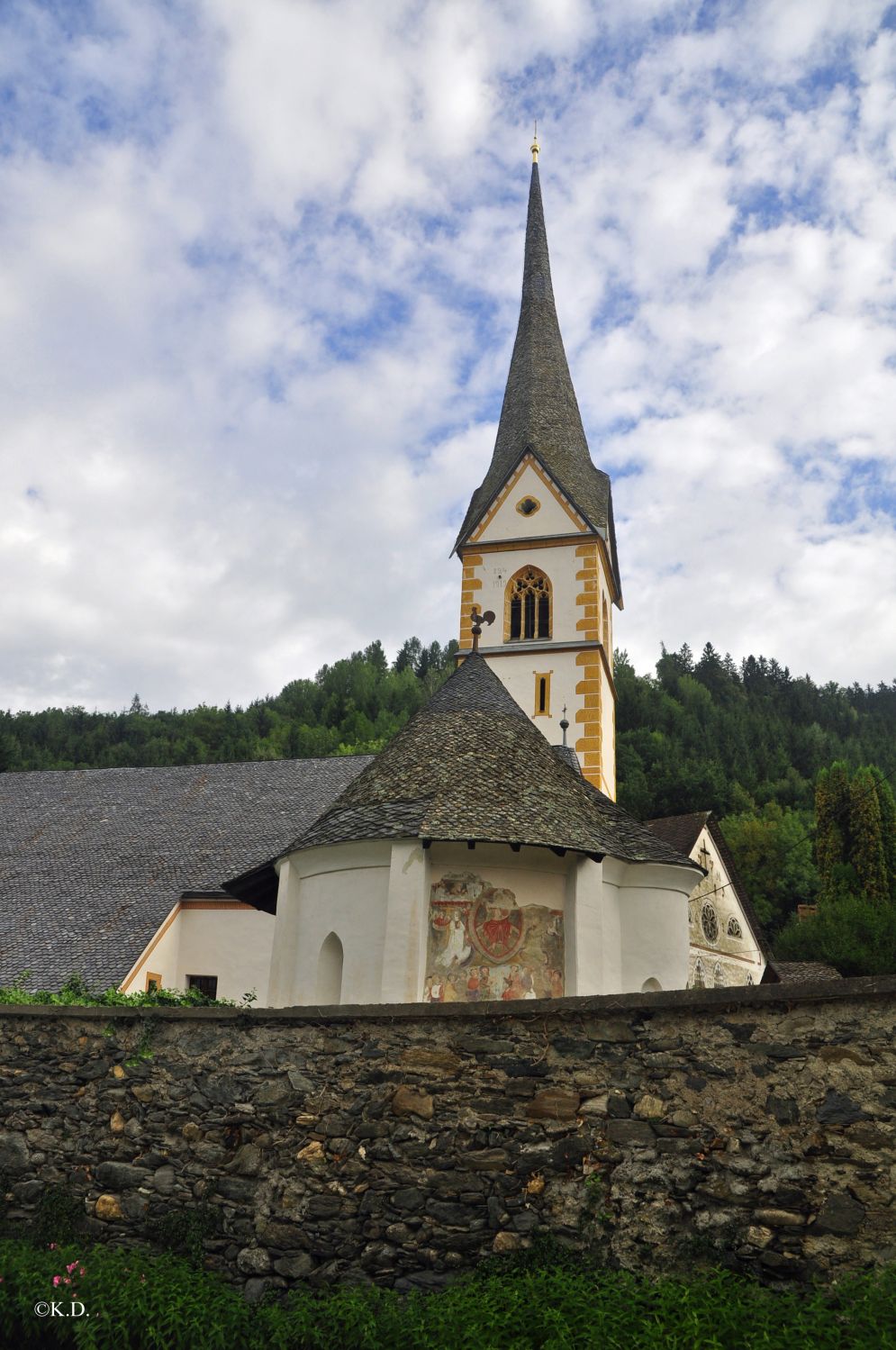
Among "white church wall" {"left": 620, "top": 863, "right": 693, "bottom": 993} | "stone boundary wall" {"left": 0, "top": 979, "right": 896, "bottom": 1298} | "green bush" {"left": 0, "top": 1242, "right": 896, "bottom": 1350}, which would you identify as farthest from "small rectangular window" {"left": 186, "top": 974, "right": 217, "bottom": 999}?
"green bush" {"left": 0, "top": 1242, "right": 896, "bottom": 1350}

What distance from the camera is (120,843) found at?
25125 mm

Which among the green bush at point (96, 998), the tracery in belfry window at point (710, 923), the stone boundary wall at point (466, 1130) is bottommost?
the stone boundary wall at point (466, 1130)

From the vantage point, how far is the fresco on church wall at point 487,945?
1217 centimetres

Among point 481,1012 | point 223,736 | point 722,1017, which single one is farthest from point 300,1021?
point 223,736

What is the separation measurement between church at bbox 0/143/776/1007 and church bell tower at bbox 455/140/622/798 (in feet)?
0.23

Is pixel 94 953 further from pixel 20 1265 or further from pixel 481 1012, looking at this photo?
pixel 481 1012

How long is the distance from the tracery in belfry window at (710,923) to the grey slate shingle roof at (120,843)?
38.8ft

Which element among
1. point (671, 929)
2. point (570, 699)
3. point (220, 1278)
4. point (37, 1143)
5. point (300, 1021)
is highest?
point (570, 699)

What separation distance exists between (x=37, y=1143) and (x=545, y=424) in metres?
29.5

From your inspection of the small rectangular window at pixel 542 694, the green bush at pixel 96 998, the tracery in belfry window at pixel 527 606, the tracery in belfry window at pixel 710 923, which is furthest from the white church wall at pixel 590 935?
the tracery in belfry window at pixel 710 923

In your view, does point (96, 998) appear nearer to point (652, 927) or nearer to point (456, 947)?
point (456, 947)

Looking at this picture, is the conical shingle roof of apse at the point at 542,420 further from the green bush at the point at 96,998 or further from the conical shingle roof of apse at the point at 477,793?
the green bush at the point at 96,998

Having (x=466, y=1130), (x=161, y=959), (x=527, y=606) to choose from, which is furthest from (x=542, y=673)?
(x=466, y=1130)

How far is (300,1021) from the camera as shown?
791 cm
